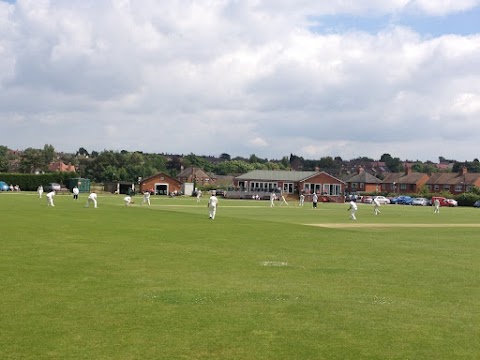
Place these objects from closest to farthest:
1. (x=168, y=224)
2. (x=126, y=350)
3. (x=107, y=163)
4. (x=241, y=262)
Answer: (x=126, y=350)
(x=241, y=262)
(x=168, y=224)
(x=107, y=163)

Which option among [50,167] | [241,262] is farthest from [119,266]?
[50,167]

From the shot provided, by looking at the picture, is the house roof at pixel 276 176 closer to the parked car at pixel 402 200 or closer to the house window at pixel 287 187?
the house window at pixel 287 187

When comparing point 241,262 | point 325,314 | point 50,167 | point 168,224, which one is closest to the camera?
point 325,314

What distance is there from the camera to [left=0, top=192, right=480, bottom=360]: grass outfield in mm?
9508

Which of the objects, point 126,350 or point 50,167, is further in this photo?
point 50,167

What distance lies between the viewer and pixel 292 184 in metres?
123

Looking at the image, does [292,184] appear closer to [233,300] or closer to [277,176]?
[277,176]

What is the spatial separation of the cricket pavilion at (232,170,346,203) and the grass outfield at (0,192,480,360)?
3749 inches

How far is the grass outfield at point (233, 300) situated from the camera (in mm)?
9508

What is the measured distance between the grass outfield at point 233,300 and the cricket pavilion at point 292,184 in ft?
312

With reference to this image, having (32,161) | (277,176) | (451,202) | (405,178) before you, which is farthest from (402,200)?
(32,161)

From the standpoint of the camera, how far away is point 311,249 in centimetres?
2314

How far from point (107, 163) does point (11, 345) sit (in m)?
149

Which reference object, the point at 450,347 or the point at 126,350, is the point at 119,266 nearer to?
the point at 126,350
